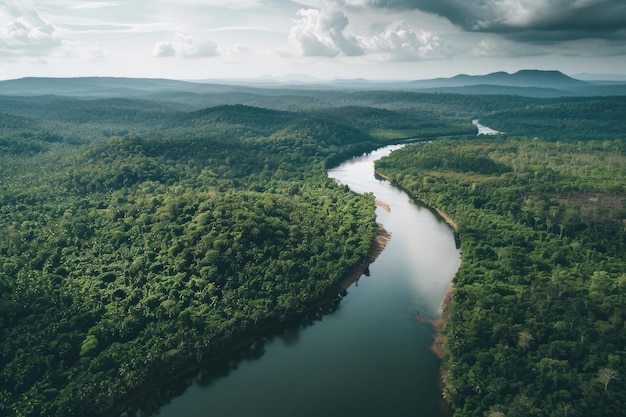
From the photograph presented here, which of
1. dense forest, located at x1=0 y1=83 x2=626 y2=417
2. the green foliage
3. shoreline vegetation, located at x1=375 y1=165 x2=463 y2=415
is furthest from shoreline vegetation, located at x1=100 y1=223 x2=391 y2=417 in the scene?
shoreline vegetation, located at x1=375 y1=165 x2=463 y2=415

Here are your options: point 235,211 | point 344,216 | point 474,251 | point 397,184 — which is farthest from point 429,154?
point 235,211

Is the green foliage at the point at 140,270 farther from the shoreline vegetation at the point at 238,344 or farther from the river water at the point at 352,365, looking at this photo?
the river water at the point at 352,365

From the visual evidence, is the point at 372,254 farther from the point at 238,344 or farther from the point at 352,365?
the point at 238,344

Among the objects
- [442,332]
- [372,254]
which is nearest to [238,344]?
[442,332]

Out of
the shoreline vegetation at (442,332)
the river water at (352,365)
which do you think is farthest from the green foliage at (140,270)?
the shoreline vegetation at (442,332)

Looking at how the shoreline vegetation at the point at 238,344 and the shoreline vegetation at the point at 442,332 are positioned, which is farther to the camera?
the shoreline vegetation at the point at 442,332

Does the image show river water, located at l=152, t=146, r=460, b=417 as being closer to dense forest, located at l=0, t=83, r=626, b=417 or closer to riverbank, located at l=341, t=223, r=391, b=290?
riverbank, located at l=341, t=223, r=391, b=290
